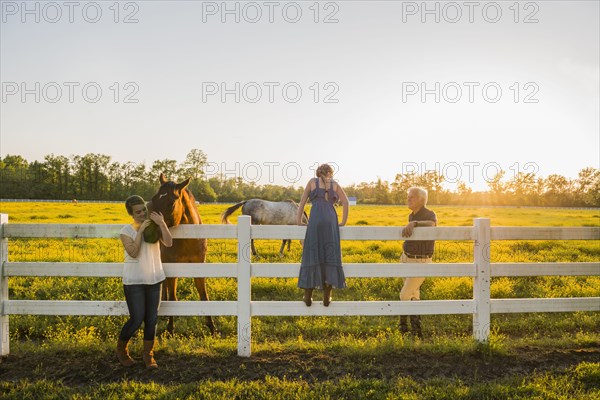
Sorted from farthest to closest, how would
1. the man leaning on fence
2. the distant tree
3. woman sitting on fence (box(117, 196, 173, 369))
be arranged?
1. the distant tree
2. the man leaning on fence
3. woman sitting on fence (box(117, 196, 173, 369))

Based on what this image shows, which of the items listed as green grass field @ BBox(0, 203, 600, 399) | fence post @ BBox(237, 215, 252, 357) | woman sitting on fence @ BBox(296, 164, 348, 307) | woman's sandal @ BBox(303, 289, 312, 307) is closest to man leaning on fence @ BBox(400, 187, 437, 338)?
green grass field @ BBox(0, 203, 600, 399)

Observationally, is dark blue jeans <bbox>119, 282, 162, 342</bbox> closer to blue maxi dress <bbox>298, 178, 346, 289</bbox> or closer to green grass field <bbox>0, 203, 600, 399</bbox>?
green grass field <bbox>0, 203, 600, 399</bbox>

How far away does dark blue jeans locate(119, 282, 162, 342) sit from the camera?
479 centimetres

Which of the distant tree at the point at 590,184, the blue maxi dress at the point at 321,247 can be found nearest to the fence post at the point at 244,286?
the blue maxi dress at the point at 321,247

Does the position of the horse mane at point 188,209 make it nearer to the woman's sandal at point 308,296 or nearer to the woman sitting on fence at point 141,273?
the woman sitting on fence at point 141,273

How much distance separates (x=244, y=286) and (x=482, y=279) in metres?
3.09

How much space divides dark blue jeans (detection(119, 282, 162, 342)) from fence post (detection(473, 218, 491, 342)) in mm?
3991

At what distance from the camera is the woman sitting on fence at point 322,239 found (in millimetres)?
5145

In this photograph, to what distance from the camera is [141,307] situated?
4.83 m

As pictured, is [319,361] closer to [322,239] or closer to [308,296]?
[308,296]

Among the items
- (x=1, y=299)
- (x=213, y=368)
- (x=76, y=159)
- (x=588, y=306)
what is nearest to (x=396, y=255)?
(x=588, y=306)

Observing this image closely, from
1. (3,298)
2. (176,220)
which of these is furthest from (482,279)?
(3,298)

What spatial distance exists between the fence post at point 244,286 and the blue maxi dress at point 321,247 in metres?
0.69

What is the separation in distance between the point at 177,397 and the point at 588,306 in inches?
217
